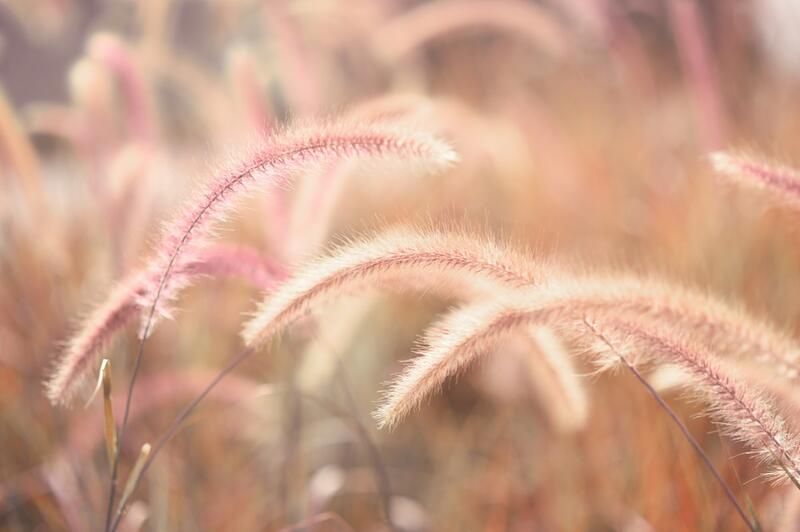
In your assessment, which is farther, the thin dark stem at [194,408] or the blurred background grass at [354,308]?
the blurred background grass at [354,308]

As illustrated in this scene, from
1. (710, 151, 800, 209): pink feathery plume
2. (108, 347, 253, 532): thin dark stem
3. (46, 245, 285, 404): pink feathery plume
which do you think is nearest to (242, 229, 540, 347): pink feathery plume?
(108, 347, 253, 532): thin dark stem

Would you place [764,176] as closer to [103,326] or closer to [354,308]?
[103,326]

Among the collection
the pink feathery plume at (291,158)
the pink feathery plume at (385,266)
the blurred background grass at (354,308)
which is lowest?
the blurred background grass at (354,308)

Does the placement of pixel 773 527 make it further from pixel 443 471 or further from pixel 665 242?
pixel 665 242

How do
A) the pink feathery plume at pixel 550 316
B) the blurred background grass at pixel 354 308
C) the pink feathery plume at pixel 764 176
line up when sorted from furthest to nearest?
the blurred background grass at pixel 354 308, the pink feathery plume at pixel 764 176, the pink feathery plume at pixel 550 316

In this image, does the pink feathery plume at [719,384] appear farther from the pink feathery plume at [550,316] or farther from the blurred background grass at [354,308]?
the blurred background grass at [354,308]

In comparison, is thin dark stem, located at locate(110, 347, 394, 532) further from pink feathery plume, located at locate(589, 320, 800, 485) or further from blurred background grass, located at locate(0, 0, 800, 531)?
pink feathery plume, located at locate(589, 320, 800, 485)

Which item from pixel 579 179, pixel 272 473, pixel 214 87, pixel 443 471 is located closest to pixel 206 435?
pixel 272 473

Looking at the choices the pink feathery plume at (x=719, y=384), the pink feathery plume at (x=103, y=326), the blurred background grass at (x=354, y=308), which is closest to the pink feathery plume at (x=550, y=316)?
the pink feathery plume at (x=719, y=384)
